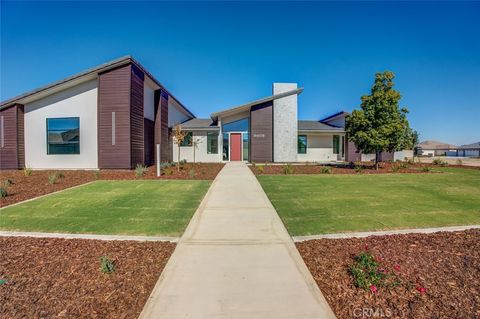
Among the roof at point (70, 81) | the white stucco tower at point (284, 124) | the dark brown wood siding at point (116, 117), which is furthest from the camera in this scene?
the white stucco tower at point (284, 124)

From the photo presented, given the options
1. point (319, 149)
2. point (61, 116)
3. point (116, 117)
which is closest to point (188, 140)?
point (116, 117)

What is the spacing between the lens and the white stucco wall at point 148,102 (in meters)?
16.8

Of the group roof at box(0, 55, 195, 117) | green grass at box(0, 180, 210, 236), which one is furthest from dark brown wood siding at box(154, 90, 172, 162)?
green grass at box(0, 180, 210, 236)

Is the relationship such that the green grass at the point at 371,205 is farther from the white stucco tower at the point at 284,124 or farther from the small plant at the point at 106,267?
the white stucco tower at the point at 284,124

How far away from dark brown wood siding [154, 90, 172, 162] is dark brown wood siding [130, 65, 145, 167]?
10.4 feet

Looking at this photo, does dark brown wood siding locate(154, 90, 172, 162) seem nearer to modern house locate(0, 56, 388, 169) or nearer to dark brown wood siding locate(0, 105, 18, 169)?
modern house locate(0, 56, 388, 169)

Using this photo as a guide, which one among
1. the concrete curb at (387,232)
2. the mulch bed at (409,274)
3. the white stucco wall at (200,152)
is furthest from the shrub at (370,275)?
the white stucco wall at (200,152)

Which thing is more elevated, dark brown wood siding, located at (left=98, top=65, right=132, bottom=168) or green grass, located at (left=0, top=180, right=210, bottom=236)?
dark brown wood siding, located at (left=98, top=65, right=132, bottom=168)

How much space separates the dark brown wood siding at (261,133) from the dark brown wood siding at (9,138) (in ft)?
53.1

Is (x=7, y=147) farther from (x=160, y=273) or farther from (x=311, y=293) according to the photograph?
(x=311, y=293)

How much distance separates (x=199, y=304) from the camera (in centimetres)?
271

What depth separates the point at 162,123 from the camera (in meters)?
19.4

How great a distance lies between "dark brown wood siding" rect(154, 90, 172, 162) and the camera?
18938mm

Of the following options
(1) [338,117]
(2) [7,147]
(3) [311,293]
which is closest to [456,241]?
(3) [311,293]
